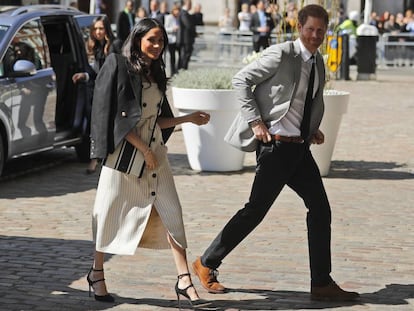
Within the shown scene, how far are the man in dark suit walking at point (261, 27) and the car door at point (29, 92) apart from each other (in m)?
18.3

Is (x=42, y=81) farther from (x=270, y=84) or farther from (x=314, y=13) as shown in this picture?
(x=314, y=13)

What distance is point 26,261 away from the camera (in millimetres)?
7664

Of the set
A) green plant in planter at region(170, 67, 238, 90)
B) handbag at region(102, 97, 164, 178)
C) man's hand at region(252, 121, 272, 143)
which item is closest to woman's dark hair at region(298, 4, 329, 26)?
man's hand at region(252, 121, 272, 143)

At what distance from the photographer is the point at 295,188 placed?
669 cm

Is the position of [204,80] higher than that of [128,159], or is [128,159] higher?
[128,159]

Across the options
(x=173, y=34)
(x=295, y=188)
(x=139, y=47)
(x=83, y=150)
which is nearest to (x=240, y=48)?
(x=173, y=34)

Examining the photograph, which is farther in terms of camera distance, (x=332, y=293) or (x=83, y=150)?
(x=83, y=150)

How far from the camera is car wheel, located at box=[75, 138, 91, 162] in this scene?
12.5 m

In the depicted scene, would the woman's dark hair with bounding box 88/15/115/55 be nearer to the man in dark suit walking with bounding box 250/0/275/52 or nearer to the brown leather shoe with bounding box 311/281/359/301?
the brown leather shoe with bounding box 311/281/359/301

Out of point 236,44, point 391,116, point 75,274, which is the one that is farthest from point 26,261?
point 236,44

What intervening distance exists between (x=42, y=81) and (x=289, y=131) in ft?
17.6

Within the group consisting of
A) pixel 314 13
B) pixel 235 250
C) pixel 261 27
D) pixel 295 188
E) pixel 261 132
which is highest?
pixel 314 13

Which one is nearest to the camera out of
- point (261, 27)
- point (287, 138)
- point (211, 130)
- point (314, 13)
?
point (314, 13)

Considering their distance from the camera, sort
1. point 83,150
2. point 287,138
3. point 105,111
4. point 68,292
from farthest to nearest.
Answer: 1. point 83,150
2. point 68,292
3. point 287,138
4. point 105,111
